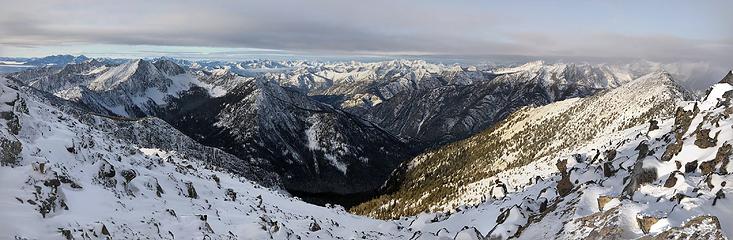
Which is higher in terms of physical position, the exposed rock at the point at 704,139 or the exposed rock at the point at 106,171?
the exposed rock at the point at 704,139

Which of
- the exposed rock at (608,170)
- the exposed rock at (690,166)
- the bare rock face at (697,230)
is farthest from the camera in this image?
the exposed rock at (608,170)

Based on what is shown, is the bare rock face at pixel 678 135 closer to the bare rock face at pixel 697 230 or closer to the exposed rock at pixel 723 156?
the exposed rock at pixel 723 156

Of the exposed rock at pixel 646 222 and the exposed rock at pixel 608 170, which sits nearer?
the exposed rock at pixel 646 222

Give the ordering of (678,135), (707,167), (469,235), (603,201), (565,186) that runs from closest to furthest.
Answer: (603,201) → (707,167) → (469,235) → (565,186) → (678,135)

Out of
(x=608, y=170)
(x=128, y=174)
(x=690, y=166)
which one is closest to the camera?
(x=128, y=174)

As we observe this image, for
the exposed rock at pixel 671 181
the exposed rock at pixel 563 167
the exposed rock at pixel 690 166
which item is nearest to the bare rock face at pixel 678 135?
the exposed rock at pixel 690 166

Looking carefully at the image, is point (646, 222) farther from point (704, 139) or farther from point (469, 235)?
point (704, 139)

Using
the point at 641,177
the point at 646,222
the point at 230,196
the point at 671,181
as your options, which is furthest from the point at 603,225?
the point at 230,196

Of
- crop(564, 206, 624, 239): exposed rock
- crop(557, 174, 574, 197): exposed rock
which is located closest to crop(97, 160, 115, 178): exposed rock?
crop(564, 206, 624, 239): exposed rock
